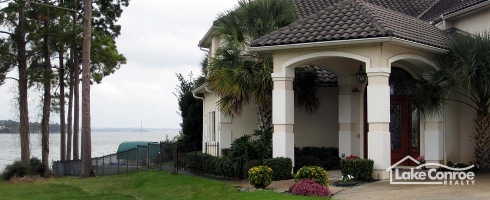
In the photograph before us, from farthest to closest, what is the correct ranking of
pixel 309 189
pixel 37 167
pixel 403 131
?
1. pixel 37 167
2. pixel 403 131
3. pixel 309 189

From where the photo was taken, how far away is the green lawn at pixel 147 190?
15102mm

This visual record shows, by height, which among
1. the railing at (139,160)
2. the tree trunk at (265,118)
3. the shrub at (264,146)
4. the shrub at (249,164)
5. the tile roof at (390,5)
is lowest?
the railing at (139,160)

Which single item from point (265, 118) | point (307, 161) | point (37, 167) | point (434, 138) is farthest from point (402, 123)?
point (37, 167)

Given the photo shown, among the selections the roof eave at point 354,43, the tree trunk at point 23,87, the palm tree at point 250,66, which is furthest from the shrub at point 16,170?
the roof eave at point 354,43

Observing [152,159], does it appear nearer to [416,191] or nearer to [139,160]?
[139,160]

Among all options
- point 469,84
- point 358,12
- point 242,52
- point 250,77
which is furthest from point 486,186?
point 242,52

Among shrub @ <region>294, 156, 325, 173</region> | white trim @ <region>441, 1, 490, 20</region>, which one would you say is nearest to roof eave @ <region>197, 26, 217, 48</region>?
shrub @ <region>294, 156, 325, 173</region>

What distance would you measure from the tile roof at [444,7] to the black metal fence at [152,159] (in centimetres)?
941

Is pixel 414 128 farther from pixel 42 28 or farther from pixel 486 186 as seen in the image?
pixel 42 28

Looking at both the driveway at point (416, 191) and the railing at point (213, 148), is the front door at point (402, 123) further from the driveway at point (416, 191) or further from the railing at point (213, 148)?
the railing at point (213, 148)

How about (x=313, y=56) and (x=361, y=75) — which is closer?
(x=313, y=56)

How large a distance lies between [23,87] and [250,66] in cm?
1897

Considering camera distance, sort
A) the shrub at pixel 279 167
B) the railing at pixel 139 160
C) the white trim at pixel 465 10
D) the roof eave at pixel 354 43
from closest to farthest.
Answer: the roof eave at pixel 354 43 → the shrub at pixel 279 167 → the white trim at pixel 465 10 → the railing at pixel 139 160

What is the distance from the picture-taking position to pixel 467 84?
15.3 metres
